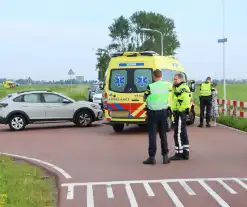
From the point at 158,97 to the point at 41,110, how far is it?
Answer: 971 cm

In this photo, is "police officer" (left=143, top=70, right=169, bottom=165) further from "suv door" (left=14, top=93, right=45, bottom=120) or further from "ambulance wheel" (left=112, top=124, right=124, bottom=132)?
"suv door" (left=14, top=93, right=45, bottom=120)

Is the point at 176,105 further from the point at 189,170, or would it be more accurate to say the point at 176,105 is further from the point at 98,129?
the point at 98,129

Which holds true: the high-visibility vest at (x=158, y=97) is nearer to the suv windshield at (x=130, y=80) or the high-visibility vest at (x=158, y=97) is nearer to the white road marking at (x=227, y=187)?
the white road marking at (x=227, y=187)

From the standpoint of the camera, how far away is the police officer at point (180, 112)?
10547 millimetres

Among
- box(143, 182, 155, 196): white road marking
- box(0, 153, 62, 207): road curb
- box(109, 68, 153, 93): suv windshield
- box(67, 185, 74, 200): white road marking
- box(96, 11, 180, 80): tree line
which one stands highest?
box(96, 11, 180, 80): tree line

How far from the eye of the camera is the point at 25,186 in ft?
25.8

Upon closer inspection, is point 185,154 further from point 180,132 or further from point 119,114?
point 119,114

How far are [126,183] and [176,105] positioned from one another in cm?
296

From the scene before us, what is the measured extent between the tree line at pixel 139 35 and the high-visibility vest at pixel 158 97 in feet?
243

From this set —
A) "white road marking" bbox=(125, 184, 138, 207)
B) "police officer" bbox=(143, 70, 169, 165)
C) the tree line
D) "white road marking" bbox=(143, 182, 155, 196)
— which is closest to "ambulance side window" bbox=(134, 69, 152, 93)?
"police officer" bbox=(143, 70, 169, 165)

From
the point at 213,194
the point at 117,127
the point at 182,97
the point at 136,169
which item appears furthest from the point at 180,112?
the point at 117,127

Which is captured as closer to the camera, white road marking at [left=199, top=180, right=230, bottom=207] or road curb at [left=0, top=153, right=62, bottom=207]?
white road marking at [left=199, top=180, right=230, bottom=207]

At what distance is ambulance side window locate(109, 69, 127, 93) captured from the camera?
16172 mm

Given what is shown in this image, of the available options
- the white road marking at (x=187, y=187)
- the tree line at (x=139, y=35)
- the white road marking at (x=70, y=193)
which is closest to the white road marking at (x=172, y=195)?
the white road marking at (x=187, y=187)
